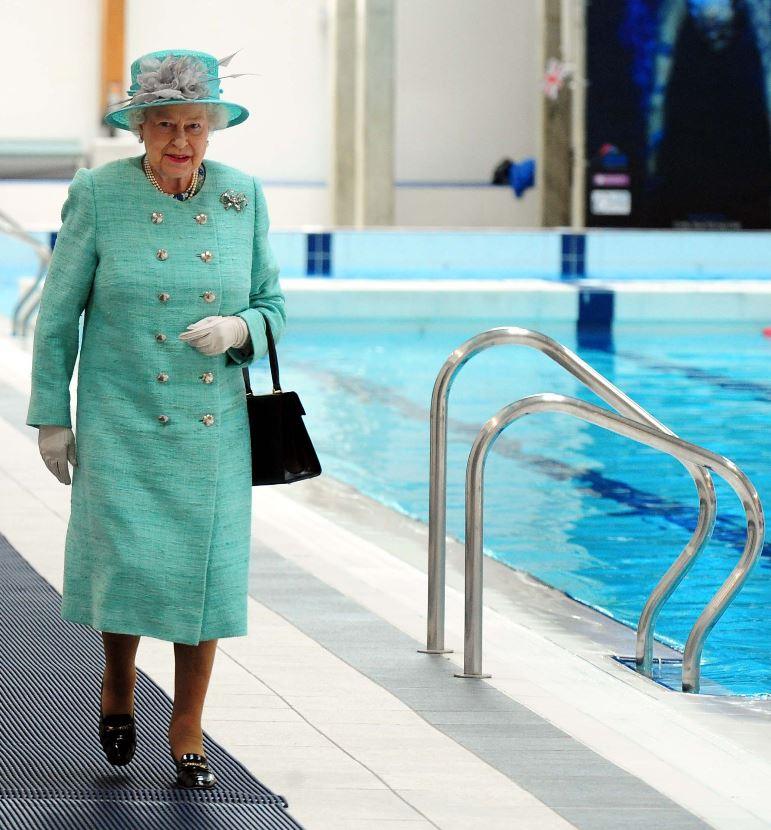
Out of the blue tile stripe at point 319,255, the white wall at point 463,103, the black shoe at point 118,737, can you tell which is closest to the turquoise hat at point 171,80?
the black shoe at point 118,737

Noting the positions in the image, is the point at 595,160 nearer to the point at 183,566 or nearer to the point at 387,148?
the point at 387,148

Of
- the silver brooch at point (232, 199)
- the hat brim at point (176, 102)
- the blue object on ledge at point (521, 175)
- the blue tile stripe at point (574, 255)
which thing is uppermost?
the blue object on ledge at point (521, 175)

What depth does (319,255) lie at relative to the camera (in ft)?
54.7

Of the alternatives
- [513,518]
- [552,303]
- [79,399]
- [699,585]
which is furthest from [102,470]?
[552,303]

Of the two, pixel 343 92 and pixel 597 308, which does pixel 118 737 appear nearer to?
pixel 597 308

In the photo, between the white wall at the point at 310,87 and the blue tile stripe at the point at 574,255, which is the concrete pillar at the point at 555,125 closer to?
the white wall at the point at 310,87

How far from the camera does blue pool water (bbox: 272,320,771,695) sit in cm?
516

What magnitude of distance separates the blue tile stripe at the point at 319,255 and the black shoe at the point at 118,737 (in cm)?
1402

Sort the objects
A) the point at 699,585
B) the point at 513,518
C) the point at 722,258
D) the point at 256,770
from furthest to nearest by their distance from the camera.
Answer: the point at 722,258
the point at 513,518
the point at 699,585
the point at 256,770

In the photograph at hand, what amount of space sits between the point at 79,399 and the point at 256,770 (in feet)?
2.38

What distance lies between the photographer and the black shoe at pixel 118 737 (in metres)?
2.68

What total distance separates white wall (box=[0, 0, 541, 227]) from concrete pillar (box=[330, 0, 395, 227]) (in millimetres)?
988

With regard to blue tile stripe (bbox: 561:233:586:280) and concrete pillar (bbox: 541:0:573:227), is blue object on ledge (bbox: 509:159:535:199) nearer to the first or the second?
concrete pillar (bbox: 541:0:573:227)

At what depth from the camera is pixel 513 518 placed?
20.0ft
